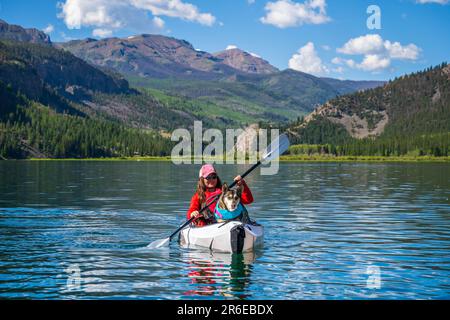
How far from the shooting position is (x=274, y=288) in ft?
69.5

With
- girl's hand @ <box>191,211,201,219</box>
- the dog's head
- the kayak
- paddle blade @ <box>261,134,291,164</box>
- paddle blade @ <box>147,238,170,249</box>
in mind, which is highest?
paddle blade @ <box>261,134,291,164</box>

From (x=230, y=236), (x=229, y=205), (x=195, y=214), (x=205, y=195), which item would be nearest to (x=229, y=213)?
(x=229, y=205)

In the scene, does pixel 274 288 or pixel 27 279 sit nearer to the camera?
pixel 274 288

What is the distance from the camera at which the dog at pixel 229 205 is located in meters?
27.1

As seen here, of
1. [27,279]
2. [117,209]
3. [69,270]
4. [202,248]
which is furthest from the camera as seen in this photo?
[117,209]

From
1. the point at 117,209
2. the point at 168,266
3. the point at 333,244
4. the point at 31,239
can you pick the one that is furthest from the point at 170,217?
the point at 168,266

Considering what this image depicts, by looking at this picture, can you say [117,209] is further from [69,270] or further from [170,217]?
[69,270]

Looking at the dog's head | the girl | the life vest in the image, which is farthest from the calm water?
the dog's head

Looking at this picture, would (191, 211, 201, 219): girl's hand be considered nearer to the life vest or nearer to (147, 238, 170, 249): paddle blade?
the life vest

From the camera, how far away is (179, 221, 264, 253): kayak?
26906mm

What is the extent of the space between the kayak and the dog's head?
2.48 feet

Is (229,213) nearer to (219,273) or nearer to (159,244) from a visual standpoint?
(219,273)

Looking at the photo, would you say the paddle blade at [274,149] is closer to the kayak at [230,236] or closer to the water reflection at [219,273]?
the kayak at [230,236]

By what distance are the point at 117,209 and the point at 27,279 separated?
1136 inches
